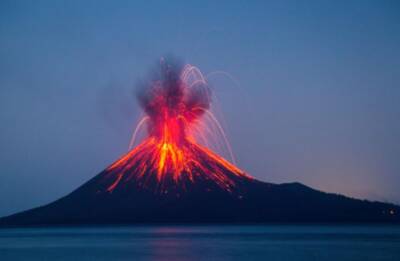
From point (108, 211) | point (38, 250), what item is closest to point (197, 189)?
point (108, 211)

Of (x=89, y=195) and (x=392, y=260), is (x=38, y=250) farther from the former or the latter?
(x=89, y=195)

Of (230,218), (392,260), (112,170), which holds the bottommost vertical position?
(392,260)

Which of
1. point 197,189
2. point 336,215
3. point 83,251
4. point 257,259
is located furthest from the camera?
point 336,215

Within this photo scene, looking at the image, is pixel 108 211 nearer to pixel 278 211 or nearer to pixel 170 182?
pixel 170 182

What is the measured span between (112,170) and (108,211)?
7836 millimetres

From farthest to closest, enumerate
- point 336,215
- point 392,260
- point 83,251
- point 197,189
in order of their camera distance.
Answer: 1. point 336,215
2. point 197,189
3. point 83,251
4. point 392,260

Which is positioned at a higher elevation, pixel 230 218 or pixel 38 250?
pixel 230 218

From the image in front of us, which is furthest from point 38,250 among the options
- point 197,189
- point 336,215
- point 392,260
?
point 336,215

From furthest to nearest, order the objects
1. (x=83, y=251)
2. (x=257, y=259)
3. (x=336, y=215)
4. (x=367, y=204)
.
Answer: (x=367, y=204)
(x=336, y=215)
(x=83, y=251)
(x=257, y=259)

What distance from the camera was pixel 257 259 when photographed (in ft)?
189

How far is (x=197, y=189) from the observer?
125 metres

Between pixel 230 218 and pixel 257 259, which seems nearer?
pixel 257 259

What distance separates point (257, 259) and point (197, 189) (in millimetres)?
68052

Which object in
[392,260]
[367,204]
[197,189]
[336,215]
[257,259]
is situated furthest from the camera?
[367,204]
